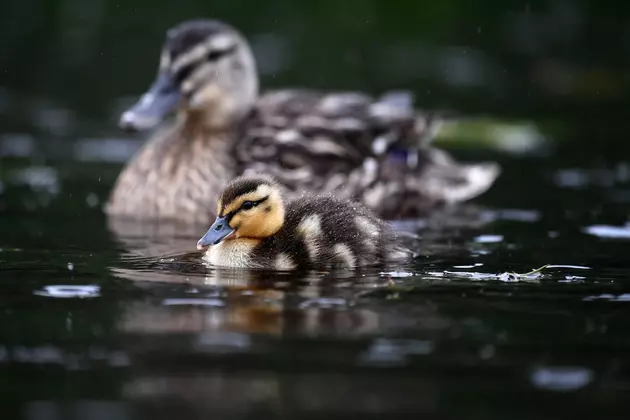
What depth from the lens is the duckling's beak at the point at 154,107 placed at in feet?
24.6

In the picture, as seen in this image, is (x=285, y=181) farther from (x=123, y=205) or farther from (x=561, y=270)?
(x=561, y=270)

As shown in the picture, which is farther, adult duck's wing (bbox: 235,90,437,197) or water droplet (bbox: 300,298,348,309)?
adult duck's wing (bbox: 235,90,437,197)

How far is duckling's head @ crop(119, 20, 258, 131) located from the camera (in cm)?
780

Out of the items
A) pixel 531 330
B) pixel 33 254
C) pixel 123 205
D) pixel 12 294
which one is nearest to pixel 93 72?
pixel 123 205

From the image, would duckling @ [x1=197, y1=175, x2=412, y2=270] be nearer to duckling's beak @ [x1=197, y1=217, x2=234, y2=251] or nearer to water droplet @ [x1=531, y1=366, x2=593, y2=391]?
duckling's beak @ [x1=197, y1=217, x2=234, y2=251]

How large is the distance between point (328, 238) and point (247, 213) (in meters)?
0.36

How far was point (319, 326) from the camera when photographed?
15.6 ft

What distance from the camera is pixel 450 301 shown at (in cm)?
515

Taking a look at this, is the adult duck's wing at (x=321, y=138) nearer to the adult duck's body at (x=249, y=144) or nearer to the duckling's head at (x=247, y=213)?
the adult duck's body at (x=249, y=144)

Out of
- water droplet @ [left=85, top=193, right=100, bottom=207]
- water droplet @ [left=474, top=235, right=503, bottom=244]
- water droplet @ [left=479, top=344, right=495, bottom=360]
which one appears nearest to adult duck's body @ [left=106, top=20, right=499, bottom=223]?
water droplet @ [left=85, top=193, right=100, bottom=207]

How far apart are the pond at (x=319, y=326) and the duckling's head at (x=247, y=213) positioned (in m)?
0.23

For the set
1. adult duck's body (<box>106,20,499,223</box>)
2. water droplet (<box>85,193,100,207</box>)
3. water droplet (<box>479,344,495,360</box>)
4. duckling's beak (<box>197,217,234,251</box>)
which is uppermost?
adult duck's body (<box>106,20,499,223</box>)

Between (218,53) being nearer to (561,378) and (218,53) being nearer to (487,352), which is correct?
(487,352)

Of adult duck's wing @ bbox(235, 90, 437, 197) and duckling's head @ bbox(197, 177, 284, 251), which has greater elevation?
adult duck's wing @ bbox(235, 90, 437, 197)
